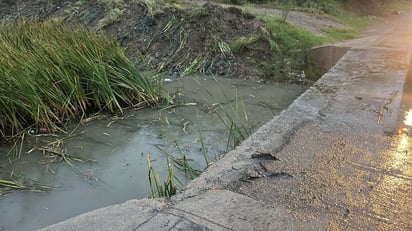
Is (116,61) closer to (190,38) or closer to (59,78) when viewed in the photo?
(59,78)

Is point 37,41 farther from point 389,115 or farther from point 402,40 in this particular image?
point 402,40

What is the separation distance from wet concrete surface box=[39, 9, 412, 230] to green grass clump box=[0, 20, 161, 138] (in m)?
2.33

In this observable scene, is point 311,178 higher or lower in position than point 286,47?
higher

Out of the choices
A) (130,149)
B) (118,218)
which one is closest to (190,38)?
(130,149)

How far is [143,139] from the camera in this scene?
16.0 ft

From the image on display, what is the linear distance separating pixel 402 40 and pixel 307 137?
7.64 meters

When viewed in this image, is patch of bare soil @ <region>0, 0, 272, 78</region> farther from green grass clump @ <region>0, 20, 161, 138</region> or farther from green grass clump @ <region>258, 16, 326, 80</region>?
green grass clump @ <region>0, 20, 161, 138</region>

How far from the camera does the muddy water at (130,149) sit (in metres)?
3.44

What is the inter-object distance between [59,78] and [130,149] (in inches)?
52.4

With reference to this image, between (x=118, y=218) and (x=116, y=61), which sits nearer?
(x=118, y=218)

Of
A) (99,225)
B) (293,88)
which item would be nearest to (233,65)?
(293,88)

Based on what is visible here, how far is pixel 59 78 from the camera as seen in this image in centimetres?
515

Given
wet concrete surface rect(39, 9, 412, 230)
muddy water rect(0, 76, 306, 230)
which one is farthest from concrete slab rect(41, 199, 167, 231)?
muddy water rect(0, 76, 306, 230)

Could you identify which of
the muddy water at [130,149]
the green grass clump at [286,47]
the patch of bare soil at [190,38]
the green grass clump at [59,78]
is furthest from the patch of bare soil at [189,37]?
the green grass clump at [59,78]
